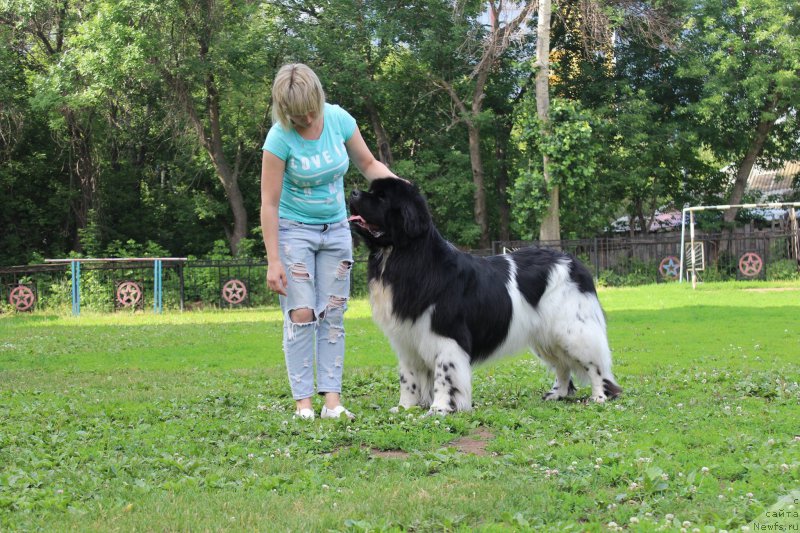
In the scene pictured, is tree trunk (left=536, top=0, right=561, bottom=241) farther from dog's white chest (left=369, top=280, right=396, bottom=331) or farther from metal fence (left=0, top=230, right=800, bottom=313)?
dog's white chest (left=369, top=280, right=396, bottom=331)

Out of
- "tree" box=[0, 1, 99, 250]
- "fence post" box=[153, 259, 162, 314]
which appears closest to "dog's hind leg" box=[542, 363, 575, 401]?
"fence post" box=[153, 259, 162, 314]

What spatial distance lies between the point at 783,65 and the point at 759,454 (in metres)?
28.5

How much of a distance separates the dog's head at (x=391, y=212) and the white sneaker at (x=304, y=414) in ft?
4.26

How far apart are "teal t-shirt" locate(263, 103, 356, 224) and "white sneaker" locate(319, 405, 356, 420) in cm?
132

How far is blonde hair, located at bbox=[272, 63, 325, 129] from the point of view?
548cm

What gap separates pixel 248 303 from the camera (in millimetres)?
23891

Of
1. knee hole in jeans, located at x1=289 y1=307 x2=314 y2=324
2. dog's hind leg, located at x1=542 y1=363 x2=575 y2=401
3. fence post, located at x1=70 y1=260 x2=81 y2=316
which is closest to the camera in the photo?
knee hole in jeans, located at x1=289 y1=307 x2=314 y2=324

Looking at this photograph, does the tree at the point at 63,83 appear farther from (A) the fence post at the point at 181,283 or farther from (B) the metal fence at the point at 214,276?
(A) the fence post at the point at 181,283

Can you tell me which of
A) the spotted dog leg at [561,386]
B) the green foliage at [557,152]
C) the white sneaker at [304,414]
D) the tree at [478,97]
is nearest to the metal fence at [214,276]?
the green foliage at [557,152]

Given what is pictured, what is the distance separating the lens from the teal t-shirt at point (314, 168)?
18.6 feet

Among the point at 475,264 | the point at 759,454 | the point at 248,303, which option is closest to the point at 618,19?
the point at 248,303

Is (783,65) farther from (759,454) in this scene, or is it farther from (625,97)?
(759,454)

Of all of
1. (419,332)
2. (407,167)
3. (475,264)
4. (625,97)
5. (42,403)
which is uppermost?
(625,97)

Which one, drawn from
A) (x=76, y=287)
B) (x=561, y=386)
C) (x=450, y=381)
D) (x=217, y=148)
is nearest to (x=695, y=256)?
(x=217, y=148)
